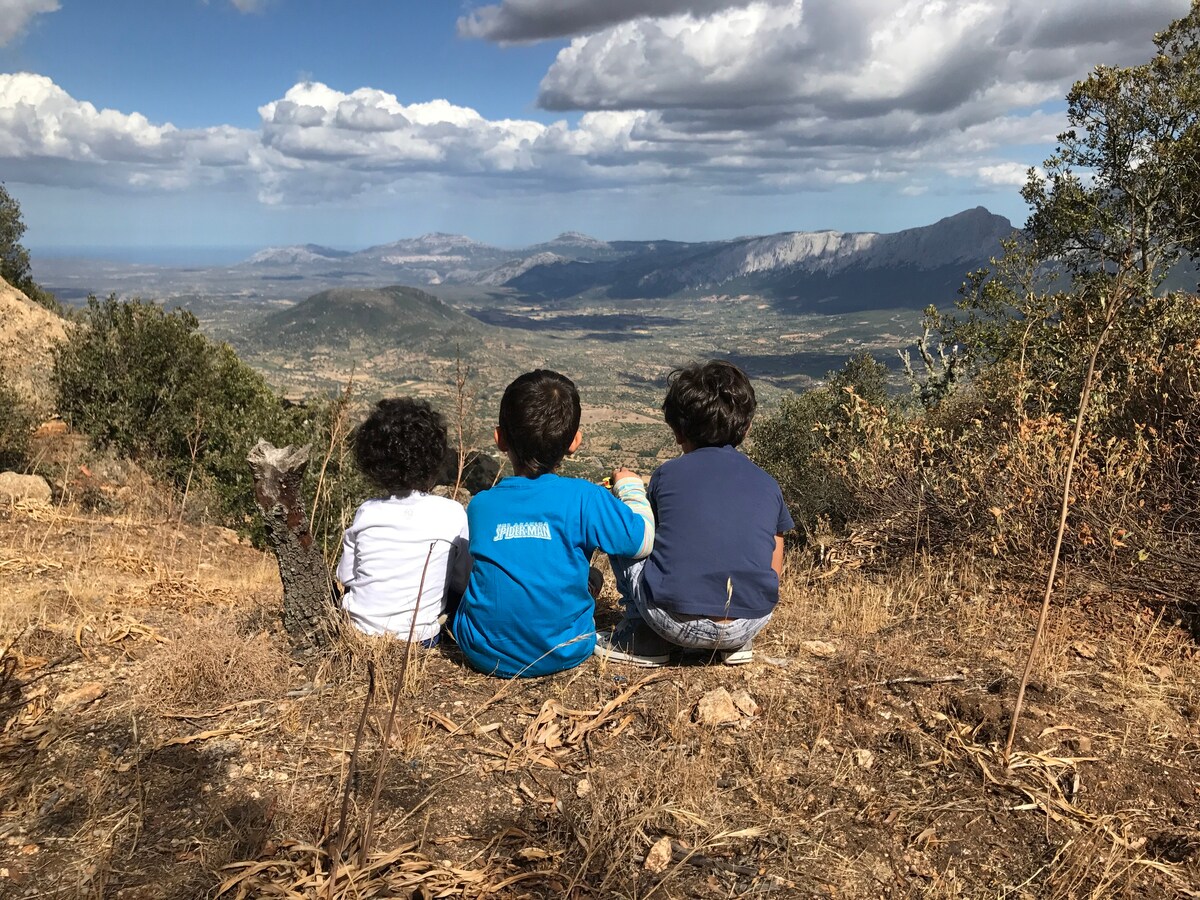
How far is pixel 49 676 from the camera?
3.48 m

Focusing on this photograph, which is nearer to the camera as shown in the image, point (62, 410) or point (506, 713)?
point (506, 713)

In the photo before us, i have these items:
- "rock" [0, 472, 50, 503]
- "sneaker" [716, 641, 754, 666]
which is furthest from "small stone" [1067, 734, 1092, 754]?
"rock" [0, 472, 50, 503]

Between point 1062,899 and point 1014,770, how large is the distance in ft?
2.37

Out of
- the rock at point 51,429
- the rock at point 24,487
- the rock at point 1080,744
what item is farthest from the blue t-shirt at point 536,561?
the rock at point 51,429

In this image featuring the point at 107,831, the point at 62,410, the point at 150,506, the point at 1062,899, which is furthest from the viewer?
the point at 62,410

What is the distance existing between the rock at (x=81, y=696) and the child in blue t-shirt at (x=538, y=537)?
5.55 ft

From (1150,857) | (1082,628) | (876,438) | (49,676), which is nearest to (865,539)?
(876,438)

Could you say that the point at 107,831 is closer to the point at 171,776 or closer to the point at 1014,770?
the point at 171,776

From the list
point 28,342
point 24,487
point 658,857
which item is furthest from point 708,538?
point 28,342

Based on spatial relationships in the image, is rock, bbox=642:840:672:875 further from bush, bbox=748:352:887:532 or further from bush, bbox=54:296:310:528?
bush, bbox=54:296:310:528

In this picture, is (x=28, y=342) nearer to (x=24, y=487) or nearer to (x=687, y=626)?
(x=24, y=487)

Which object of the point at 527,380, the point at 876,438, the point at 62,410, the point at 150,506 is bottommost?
the point at 150,506

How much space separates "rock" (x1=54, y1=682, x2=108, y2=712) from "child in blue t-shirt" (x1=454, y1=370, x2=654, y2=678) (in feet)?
5.55

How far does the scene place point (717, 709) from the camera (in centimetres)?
333
